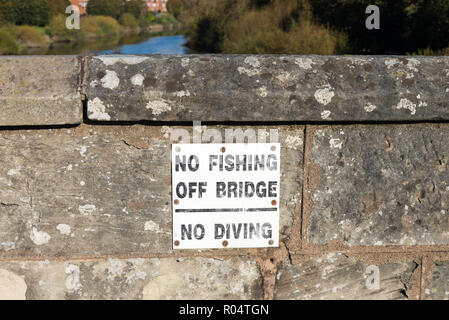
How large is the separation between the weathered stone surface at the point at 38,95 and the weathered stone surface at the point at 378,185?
0.74 m

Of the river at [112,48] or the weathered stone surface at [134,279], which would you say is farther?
the river at [112,48]

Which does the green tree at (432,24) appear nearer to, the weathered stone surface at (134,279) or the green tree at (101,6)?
the green tree at (101,6)

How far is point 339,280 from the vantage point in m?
1.51

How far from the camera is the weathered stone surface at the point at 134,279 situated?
4.69 ft

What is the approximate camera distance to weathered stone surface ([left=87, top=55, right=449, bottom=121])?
4.26ft

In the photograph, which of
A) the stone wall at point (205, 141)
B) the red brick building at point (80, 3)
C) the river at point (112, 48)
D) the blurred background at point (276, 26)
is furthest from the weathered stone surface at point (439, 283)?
the river at point (112, 48)

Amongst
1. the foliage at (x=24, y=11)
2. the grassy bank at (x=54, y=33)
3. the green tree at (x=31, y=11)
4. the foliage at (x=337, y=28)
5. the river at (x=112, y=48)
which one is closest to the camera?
the foliage at (x=337, y=28)

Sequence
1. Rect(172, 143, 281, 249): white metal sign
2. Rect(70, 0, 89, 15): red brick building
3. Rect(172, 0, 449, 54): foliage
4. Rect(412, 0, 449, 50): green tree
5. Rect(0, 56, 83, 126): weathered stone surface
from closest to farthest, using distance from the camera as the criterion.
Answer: Rect(0, 56, 83, 126): weathered stone surface < Rect(172, 143, 281, 249): white metal sign < Rect(70, 0, 89, 15): red brick building < Rect(412, 0, 449, 50): green tree < Rect(172, 0, 449, 54): foliage

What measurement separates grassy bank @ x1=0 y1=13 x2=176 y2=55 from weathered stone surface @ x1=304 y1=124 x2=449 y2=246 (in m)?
10.4

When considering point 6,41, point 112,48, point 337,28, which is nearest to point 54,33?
point 6,41

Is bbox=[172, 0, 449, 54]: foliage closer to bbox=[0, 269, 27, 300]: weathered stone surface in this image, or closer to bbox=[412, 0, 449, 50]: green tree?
bbox=[412, 0, 449, 50]: green tree

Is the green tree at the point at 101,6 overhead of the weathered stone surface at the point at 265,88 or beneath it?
overhead

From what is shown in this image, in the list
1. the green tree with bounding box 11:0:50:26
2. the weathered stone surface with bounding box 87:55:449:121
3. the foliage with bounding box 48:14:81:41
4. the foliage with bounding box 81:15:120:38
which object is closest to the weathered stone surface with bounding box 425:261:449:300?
the weathered stone surface with bounding box 87:55:449:121

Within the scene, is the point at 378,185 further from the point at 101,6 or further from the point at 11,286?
the point at 101,6
